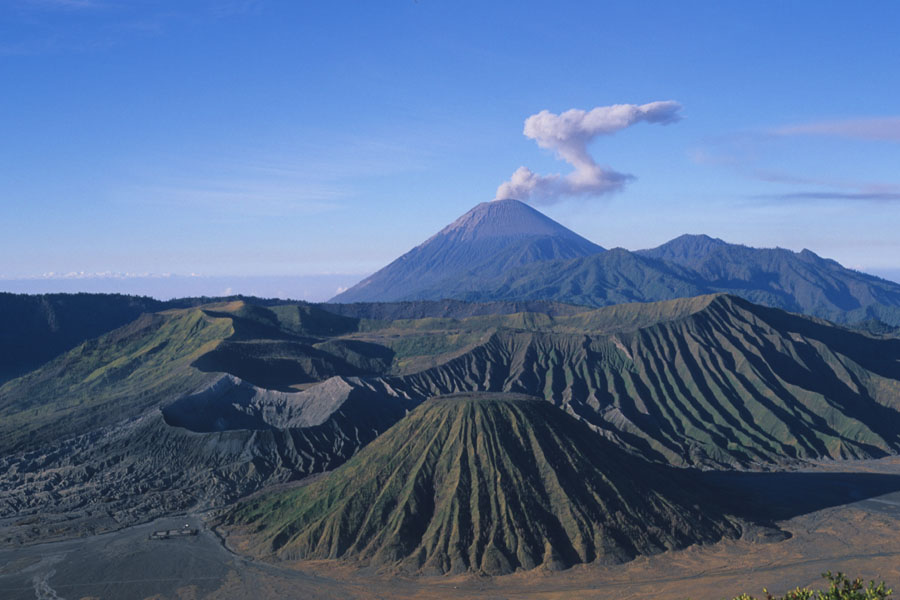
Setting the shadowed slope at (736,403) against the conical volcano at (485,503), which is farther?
the shadowed slope at (736,403)

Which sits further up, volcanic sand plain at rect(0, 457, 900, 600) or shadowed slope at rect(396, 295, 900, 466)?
shadowed slope at rect(396, 295, 900, 466)

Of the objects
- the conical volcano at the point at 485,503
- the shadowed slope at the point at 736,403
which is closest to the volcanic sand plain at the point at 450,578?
the conical volcano at the point at 485,503

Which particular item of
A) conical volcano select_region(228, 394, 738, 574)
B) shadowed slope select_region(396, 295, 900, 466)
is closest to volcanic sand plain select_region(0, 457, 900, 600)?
conical volcano select_region(228, 394, 738, 574)

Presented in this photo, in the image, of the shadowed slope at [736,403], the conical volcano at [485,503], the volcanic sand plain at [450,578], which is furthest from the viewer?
the shadowed slope at [736,403]

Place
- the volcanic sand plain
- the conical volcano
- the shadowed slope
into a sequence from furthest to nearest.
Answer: the shadowed slope, the conical volcano, the volcanic sand plain

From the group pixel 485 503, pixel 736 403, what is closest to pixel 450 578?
pixel 485 503

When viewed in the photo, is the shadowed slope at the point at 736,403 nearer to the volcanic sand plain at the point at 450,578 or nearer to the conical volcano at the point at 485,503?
the volcanic sand plain at the point at 450,578

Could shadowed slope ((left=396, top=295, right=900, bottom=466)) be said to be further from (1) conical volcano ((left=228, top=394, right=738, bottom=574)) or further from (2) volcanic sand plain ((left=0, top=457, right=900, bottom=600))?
(1) conical volcano ((left=228, top=394, right=738, bottom=574))

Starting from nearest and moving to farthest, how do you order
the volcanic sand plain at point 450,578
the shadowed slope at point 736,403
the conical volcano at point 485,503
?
the volcanic sand plain at point 450,578 → the conical volcano at point 485,503 → the shadowed slope at point 736,403

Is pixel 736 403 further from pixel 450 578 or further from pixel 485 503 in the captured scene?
pixel 450 578
